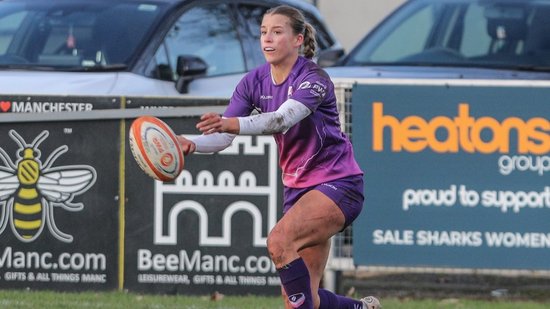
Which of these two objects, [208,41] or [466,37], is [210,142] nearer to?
[208,41]

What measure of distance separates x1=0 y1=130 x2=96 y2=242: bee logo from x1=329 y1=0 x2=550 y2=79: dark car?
7.90ft

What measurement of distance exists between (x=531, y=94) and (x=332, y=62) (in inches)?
96.3

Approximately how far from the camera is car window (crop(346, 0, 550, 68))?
11709 mm

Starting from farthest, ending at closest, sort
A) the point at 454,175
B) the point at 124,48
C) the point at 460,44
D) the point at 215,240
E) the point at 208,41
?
the point at 208,41 < the point at 460,44 < the point at 124,48 < the point at 215,240 < the point at 454,175

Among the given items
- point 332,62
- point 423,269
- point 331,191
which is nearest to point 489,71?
point 332,62

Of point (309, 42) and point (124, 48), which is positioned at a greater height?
point (309, 42)

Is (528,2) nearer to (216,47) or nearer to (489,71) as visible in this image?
(489,71)

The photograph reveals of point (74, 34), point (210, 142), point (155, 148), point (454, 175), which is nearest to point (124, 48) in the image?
point (74, 34)

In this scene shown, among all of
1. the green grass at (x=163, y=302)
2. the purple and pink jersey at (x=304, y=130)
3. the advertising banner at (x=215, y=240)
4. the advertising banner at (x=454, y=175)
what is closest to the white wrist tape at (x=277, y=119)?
the purple and pink jersey at (x=304, y=130)

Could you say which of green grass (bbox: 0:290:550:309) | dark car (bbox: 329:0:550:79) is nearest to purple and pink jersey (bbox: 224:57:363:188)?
green grass (bbox: 0:290:550:309)

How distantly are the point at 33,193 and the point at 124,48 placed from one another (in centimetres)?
182

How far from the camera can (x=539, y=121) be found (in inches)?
388

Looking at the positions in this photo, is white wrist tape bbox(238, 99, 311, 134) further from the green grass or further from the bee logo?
the bee logo

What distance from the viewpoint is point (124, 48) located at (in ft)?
37.9
